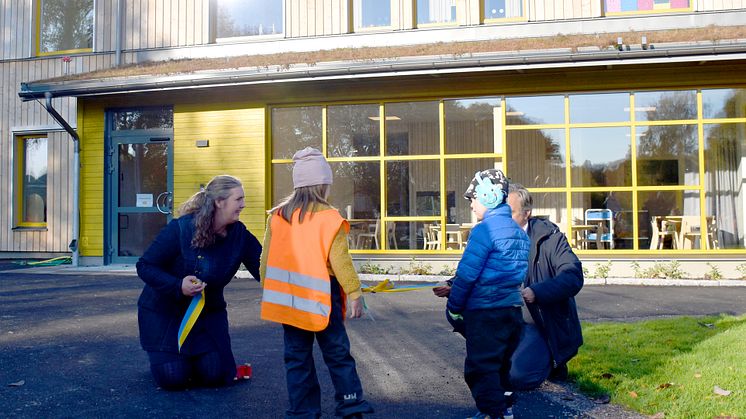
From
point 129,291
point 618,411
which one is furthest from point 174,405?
point 129,291

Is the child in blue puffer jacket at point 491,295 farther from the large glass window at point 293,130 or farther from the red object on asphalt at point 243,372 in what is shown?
the large glass window at point 293,130

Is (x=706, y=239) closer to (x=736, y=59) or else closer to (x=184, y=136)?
(x=736, y=59)

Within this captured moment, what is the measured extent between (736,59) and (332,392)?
9326 millimetres

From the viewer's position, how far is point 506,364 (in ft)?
13.5

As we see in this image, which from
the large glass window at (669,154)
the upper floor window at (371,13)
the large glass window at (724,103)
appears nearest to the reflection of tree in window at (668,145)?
the large glass window at (669,154)

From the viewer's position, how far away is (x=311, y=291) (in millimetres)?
3773

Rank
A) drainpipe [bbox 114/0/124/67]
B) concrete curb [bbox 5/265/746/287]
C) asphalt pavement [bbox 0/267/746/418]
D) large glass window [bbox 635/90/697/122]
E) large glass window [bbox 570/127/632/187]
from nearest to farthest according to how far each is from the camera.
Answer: asphalt pavement [bbox 0/267/746/418] → concrete curb [bbox 5/265/746/287] → large glass window [bbox 635/90/697/122] → large glass window [bbox 570/127/632/187] → drainpipe [bbox 114/0/124/67]

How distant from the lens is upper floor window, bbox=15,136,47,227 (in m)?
16.0

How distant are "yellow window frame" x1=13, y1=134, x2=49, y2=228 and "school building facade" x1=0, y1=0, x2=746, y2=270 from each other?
1.66 metres

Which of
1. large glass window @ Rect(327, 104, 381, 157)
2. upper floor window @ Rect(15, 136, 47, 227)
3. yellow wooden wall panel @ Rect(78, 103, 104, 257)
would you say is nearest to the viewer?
large glass window @ Rect(327, 104, 381, 157)

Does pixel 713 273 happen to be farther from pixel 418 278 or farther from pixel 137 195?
pixel 137 195

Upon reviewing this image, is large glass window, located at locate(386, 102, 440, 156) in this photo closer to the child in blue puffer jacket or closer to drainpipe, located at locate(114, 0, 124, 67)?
drainpipe, located at locate(114, 0, 124, 67)

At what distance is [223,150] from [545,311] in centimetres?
991

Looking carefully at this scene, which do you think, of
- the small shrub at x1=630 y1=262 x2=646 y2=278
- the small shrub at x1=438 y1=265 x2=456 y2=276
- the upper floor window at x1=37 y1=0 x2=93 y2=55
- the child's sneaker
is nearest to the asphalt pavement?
the child's sneaker
